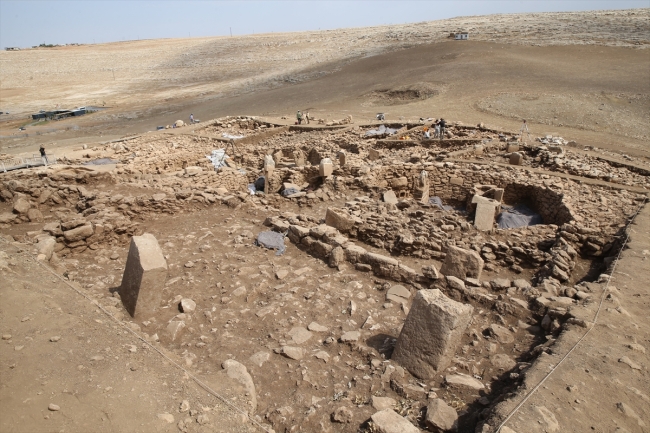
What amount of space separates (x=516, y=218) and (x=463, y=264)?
14.5ft

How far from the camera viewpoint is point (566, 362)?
3.82 metres

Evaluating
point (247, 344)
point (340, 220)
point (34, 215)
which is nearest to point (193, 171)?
point (34, 215)

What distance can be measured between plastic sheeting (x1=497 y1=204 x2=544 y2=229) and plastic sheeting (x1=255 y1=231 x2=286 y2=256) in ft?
17.6

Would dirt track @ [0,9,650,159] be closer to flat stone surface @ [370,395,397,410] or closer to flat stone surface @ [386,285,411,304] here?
flat stone surface @ [386,285,411,304]

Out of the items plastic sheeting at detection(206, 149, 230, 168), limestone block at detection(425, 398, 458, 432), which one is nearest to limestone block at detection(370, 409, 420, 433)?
limestone block at detection(425, 398, 458, 432)

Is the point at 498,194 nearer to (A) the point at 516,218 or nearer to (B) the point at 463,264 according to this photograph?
(A) the point at 516,218

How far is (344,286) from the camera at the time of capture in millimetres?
5742

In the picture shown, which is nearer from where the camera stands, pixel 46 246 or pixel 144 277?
pixel 144 277

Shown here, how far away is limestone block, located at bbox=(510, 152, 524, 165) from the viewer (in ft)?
39.1

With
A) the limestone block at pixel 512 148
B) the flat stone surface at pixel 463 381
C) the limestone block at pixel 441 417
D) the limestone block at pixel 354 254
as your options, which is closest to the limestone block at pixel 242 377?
the limestone block at pixel 441 417

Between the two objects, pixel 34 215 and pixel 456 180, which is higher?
pixel 34 215

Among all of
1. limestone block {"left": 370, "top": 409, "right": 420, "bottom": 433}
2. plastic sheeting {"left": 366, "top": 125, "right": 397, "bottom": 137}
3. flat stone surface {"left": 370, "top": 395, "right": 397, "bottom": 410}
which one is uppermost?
limestone block {"left": 370, "top": 409, "right": 420, "bottom": 433}

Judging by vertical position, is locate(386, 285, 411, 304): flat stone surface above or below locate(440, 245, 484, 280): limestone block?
below

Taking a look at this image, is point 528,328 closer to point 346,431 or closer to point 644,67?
point 346,431
